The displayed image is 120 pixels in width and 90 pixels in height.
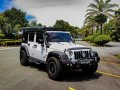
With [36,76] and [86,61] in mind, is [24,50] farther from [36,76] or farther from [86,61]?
[86,61]

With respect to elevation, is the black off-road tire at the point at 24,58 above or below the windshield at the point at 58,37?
below

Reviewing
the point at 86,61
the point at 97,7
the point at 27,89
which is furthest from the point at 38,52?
the point at 97,7

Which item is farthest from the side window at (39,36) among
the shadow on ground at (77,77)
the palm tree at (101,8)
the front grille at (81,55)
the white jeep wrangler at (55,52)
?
the palm tree at (101,8)

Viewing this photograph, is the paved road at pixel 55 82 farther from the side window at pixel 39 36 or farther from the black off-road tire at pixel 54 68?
the side window at pixel 39 36

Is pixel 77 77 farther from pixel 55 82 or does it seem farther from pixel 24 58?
pixel 24 58

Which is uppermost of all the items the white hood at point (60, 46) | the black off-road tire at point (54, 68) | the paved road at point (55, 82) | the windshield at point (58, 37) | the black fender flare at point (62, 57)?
the windshield at point (58, 37)

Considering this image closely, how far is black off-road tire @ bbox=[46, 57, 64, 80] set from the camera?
9.48m

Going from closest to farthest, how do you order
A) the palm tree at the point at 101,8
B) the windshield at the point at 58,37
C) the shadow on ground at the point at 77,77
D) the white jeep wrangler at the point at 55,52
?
the white jeep wrangler at the point at 55,52 < the shadow on ground at the point at 77,77 < the windshield at the point at 58,37 < the palm tree at the point at 101,8

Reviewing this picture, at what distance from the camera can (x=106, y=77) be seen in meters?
10.4

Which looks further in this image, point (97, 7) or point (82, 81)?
point (97, 7)

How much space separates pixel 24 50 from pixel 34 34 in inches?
59.3

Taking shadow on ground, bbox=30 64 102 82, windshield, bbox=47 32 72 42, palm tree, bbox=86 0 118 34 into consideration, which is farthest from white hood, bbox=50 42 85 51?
palm tree, bbox=86 0 118 34

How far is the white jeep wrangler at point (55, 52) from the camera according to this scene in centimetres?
952

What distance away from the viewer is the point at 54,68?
9.85 meters
